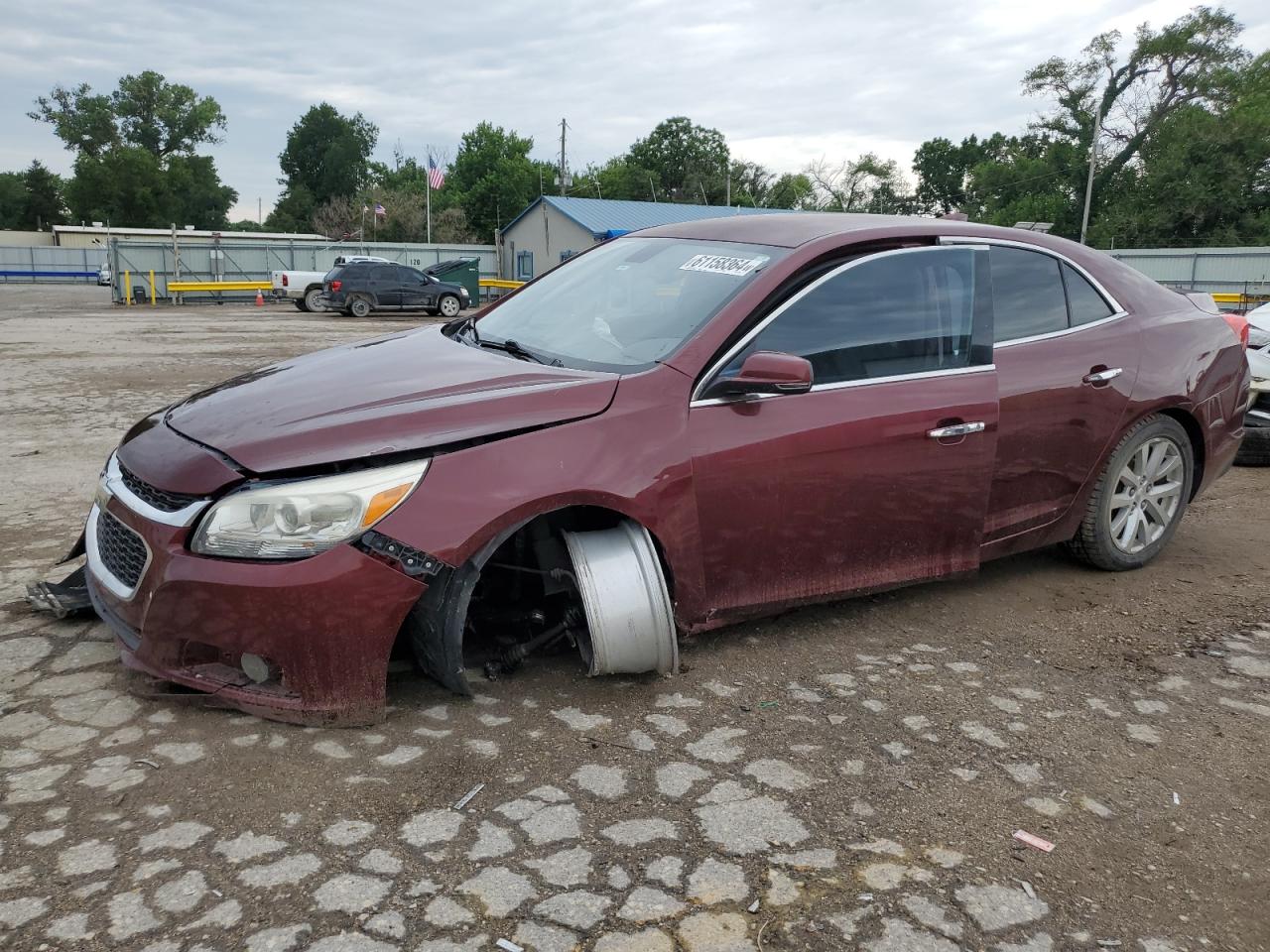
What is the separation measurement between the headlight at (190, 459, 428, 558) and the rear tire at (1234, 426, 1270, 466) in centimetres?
692

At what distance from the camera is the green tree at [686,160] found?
3196 inches

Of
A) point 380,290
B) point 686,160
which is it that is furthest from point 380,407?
point 686,160

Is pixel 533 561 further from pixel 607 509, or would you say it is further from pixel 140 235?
pixel 140 235

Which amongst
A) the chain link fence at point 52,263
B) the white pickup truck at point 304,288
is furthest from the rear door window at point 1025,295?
the chain link fence at point 52,263

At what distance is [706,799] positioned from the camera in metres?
2.62

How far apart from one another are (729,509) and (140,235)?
66681 mm

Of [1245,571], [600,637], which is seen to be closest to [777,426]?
[600,637]

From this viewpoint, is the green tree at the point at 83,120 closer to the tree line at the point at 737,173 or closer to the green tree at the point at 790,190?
the tree line at the point at 737,173

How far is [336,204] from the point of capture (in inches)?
3027

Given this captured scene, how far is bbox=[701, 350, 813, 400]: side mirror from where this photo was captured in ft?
10.3

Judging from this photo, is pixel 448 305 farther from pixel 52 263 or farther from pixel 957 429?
pixel 52 263

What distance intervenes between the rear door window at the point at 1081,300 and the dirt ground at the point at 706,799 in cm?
127

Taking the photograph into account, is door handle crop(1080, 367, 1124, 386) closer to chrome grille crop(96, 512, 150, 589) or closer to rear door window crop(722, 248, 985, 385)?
rear door window crop(722, 248, 985, 385)

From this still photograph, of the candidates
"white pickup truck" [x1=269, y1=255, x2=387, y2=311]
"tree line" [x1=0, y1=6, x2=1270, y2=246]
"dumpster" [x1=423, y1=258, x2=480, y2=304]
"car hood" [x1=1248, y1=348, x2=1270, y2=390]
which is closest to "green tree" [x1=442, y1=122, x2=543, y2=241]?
"tree line" [x1=0, y1=6, x2=1270, y2=246]
